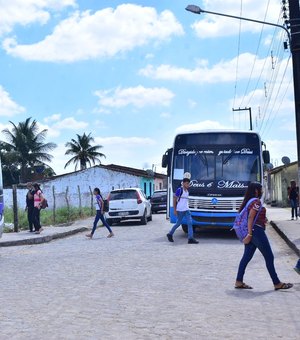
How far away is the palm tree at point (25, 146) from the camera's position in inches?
2263

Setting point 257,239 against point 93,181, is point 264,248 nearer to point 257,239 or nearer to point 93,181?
point 257,239

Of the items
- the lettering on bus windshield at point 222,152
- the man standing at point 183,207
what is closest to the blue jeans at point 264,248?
the man standing at point 183,207

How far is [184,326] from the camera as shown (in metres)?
5.81

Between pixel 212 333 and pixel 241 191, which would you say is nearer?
pixel 212 333

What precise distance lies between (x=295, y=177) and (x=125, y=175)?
16612 millimetres

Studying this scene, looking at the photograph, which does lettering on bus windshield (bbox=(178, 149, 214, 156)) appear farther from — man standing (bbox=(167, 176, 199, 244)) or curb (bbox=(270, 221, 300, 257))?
curb (bbox=(270, 221, 300, 257))

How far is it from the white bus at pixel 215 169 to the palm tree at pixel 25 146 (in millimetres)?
43615

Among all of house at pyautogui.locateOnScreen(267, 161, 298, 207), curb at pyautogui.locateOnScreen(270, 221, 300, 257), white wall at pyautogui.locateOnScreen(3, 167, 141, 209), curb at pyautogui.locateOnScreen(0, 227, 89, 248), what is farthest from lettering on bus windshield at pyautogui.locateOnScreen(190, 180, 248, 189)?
white wall at pyautogui.locateOnScreen(3, 167, 141, 209)

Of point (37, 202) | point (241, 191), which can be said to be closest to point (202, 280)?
point (241, 191)

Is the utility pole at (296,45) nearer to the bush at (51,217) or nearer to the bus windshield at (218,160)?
the bus windshield at (218,160)

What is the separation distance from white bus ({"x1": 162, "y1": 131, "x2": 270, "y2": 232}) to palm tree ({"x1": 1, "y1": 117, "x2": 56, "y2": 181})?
4361 cm

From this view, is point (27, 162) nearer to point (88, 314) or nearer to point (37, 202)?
point (37, 202)

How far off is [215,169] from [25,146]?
44.6 metres

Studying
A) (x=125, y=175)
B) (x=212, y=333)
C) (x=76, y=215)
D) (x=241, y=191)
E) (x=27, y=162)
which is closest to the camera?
(x=212, y=333)
